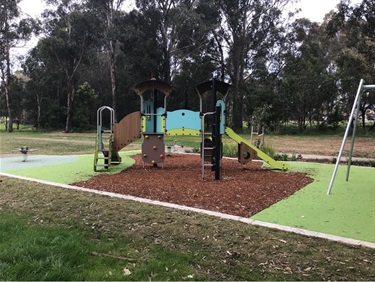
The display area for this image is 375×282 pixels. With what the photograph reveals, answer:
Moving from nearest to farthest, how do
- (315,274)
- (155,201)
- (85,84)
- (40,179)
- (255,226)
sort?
(315,274) < (255,226) < (155,201) < (40,179) < (85,84)

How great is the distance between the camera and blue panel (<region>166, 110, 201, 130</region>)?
9.21 meters

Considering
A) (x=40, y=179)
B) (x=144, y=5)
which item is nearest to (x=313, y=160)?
(x=40, y=179)

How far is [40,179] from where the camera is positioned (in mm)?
7559

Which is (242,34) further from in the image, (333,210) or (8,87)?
(333,210)

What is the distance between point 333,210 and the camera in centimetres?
514

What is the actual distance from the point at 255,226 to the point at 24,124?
161 ft

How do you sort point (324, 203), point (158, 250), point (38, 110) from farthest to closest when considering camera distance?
Answer: point (38, 110), point (324, 203), point (158, 250)

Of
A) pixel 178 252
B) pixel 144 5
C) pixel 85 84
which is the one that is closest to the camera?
pixel 178 252

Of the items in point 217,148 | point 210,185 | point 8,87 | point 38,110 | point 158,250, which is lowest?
point 158,250

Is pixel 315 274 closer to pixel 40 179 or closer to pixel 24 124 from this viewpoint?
pixel 40 179

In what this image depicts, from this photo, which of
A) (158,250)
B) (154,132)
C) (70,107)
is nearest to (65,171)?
(154,132)

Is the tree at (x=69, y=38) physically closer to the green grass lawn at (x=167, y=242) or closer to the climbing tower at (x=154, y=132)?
the climbing tower at (x=154, y=132)

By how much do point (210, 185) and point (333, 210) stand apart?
255 cm

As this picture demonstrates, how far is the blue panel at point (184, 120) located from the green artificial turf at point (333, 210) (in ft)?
11.0
